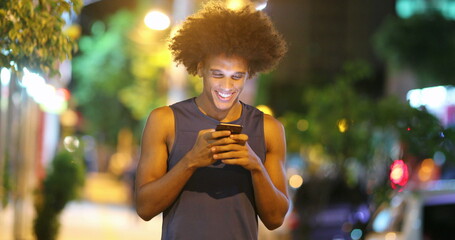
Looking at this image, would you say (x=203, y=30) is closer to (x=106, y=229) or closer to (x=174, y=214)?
(x=174, y=214)

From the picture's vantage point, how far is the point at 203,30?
3238mm

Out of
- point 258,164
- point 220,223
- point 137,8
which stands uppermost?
point 137,8

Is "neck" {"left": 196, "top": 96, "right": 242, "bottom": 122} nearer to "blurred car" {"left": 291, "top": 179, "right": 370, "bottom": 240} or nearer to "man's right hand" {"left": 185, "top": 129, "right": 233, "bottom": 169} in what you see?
"man's right hand" {"left": 185, "top": 129, "right": 233, "bottom": 169}

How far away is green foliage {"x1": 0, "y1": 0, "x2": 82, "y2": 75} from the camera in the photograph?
4094mm

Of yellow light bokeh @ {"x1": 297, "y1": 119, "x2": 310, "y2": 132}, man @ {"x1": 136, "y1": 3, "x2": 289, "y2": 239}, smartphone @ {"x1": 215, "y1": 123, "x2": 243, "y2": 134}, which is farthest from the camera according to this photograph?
yellow light bokeh @ {"x1": 297, "y1": 119, "x2": 310, "y2": 132}

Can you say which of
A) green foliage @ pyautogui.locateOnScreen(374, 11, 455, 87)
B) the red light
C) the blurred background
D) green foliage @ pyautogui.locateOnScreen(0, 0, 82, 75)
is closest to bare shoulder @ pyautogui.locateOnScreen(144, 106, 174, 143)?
the blurred background

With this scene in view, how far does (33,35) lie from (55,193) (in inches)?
240

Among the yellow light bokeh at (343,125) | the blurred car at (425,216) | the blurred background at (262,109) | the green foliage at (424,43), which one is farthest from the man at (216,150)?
the green foliage at (424,43)

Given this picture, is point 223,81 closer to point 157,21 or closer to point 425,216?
point 425,216

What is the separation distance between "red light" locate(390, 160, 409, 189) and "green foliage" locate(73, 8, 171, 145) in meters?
12.7

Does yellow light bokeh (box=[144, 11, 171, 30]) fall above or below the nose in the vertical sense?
above

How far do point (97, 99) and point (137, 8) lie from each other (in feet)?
18.0

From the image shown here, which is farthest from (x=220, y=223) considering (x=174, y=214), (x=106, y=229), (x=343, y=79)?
(x=106, y=229)

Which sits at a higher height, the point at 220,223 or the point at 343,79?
the point at 343,79
